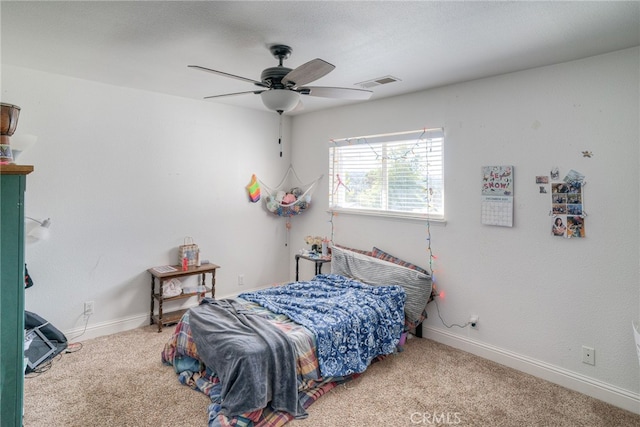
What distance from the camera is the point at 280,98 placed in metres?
2.28

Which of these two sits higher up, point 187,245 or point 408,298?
point 187,245

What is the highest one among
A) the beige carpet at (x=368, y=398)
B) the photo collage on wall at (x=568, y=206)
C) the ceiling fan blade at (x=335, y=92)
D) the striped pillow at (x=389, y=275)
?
the ceiling fan blade at (x=335, y=92)

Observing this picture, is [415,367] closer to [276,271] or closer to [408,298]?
[408,298]

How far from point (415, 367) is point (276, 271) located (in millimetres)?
2463

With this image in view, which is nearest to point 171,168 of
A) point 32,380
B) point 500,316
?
point 32,380

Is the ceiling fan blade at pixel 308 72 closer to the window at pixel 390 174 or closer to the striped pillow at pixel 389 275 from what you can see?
the window at pixel 390 174

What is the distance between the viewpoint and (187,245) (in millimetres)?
3852

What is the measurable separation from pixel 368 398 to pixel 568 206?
205 centimetres

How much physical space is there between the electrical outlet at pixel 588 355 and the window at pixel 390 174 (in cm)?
148

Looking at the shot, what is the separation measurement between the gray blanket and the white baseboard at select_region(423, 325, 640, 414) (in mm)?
1723

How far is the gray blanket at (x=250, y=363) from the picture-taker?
6.69ft

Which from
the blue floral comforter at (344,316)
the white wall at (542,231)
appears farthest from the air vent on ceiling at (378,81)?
the blue floral comforter at (344,316)

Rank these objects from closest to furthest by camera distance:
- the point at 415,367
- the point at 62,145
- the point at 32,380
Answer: the point at 32,380 → the point at 415,367 → the point at 62,145

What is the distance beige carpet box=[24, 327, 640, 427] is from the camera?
2154 millimetres
